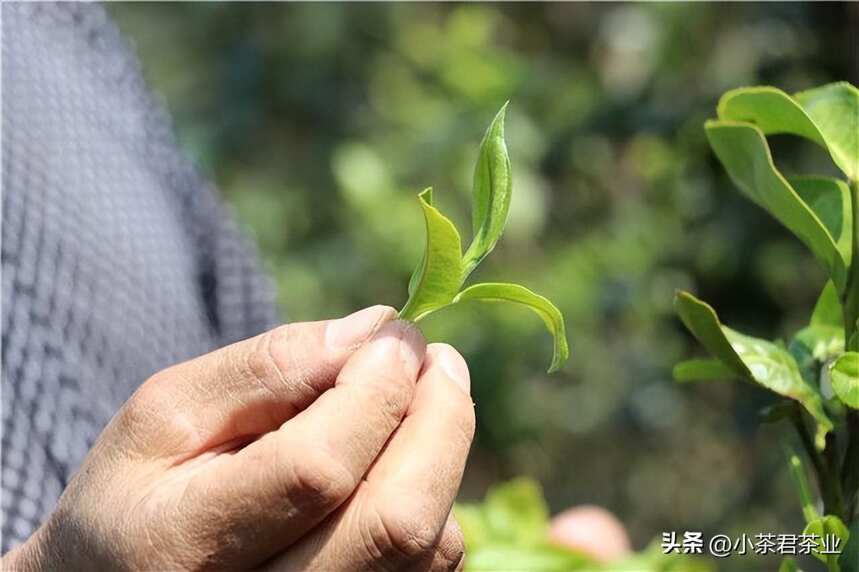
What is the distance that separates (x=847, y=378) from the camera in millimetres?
425

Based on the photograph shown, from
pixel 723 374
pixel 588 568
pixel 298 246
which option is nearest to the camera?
pixel 723 374

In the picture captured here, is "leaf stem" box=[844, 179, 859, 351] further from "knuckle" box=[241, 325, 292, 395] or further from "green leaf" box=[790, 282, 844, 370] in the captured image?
"knuckle" box=[241, 325, 292, 395]

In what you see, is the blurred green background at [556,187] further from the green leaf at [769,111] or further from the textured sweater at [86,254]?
the green leaf at [769,111]

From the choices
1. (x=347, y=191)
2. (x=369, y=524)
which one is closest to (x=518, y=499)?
(x=369, y=524)

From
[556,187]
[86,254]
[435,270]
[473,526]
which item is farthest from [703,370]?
[556,187]

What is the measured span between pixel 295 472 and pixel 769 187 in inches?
8.7

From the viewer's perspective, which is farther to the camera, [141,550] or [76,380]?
[76,380]

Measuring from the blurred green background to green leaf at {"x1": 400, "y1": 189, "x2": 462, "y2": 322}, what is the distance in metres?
1.02

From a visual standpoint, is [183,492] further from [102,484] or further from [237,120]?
[237,120]

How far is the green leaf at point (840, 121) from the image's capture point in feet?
1.49

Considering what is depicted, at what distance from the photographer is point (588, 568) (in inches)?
25.3

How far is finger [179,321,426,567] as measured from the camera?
39cm

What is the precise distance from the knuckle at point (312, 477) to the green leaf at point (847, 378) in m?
0.18

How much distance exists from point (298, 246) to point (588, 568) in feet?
5.08
